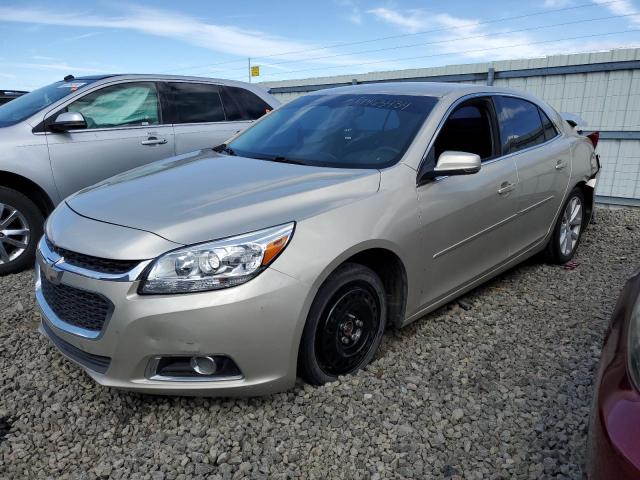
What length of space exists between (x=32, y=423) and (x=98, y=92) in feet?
10.9

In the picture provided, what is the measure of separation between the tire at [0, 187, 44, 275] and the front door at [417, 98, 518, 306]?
3.38 metres

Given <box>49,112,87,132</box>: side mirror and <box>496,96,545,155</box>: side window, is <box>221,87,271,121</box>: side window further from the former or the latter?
<box>496,96,545,155</box>: side window

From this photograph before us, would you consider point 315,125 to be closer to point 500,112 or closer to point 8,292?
point 500,112

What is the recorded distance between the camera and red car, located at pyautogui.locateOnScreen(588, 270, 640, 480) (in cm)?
125

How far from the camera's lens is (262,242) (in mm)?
2223

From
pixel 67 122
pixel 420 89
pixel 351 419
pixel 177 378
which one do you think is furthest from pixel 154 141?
pixel 351 419

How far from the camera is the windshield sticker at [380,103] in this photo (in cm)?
334

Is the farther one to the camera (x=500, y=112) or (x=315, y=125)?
(x=500, y=112)

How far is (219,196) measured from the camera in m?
2.52

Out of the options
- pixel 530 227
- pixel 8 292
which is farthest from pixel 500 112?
pixel 8 292

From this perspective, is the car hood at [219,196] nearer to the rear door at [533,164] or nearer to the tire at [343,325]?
the tire at [343,325]

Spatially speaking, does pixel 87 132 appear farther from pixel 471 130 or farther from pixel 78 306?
pixel 471 130

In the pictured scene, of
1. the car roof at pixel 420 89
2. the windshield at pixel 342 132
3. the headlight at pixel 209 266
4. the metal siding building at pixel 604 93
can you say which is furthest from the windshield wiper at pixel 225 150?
the metal siding building at pixel 604 93

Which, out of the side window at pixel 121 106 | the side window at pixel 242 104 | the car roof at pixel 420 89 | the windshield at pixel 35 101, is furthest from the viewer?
the side window at pixel 242 104
